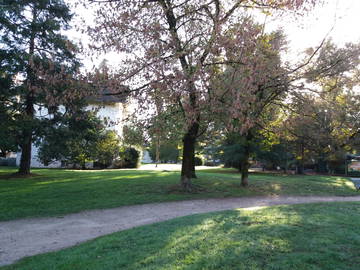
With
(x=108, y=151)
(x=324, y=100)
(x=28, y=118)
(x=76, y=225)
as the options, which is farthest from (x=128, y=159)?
(x=76, y=225)

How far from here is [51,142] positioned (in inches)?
743

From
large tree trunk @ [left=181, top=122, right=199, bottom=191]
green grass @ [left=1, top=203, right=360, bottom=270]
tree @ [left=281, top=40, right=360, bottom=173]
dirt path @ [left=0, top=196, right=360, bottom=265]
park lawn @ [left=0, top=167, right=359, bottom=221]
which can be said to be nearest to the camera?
green grass @ [left=1, top=203, right=360, bottom=270]

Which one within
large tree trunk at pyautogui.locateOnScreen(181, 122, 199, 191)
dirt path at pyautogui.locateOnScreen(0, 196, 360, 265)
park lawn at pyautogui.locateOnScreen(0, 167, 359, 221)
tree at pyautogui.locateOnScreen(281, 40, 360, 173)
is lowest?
dirt path at pyautogui.locateOnScreen(0, 196, 360, 265)

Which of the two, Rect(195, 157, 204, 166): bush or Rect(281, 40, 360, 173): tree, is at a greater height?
Rect(281, 40, 360, 173): tree

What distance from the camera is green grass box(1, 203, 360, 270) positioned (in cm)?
442

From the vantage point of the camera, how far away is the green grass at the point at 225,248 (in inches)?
174

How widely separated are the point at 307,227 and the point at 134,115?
6.94m

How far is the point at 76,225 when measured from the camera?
8.46 meters

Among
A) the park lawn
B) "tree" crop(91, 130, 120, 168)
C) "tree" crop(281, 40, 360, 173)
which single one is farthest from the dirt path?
"tree" crop(91, 130, 120, 168)

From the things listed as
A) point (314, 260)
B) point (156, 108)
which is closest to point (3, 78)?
point (156, 108)

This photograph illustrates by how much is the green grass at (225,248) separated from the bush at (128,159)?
26.0 m

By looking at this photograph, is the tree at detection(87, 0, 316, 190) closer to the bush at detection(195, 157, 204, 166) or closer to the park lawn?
the park lawn

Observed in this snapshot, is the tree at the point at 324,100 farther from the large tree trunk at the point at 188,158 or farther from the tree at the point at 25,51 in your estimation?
the tree at the point at 25,51

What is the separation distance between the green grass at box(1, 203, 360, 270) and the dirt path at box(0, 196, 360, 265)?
2.94ft
